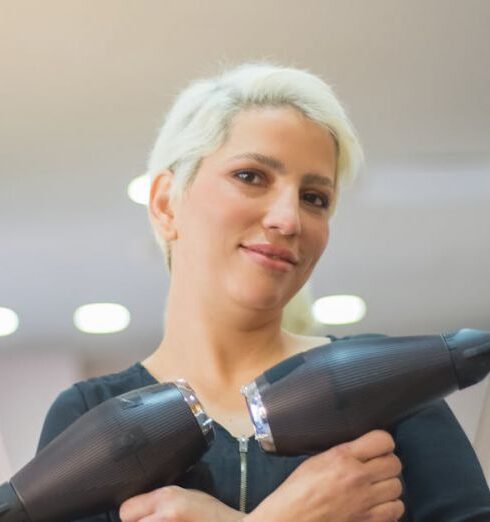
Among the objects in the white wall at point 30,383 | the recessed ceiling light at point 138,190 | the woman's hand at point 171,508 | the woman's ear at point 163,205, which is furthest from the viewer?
the white wall at point 30,383

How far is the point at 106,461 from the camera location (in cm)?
52

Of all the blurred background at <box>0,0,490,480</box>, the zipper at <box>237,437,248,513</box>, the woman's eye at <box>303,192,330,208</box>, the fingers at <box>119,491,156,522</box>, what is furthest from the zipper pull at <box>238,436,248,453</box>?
the blurred background at <box>0,0,490,480</box>


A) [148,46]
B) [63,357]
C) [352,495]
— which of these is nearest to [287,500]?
[352,495]

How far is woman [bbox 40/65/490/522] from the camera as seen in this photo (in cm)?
53

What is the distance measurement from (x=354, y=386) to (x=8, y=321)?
222cm

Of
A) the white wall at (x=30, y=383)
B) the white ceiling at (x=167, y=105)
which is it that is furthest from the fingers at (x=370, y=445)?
the white wall at (x=30, y=383)

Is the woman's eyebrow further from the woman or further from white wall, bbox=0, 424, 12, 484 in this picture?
white wall, bbox=0, 424, 12, 484

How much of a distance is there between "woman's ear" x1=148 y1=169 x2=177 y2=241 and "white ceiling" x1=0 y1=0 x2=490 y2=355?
2.51 feet

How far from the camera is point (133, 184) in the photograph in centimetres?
199

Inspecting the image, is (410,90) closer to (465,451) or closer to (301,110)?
(301,110)

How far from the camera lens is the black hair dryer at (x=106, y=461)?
0.52 metres

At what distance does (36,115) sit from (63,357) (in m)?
1.31

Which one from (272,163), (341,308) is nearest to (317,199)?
(272,163)

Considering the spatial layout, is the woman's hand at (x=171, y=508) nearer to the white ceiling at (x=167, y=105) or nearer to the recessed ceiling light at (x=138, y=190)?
the white ceiling at (x=167, y=105)
